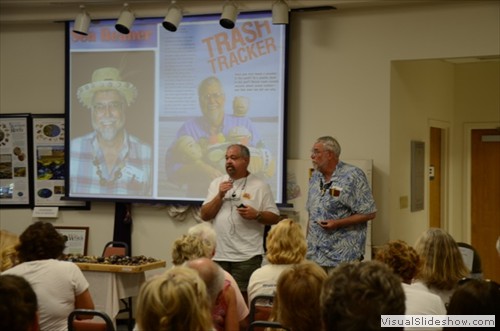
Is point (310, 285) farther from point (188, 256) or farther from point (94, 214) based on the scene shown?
point (94, 214)

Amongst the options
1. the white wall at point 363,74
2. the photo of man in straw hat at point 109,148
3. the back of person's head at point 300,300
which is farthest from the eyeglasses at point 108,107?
the back of person's head at point 300,300

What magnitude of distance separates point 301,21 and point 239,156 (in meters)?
1.69

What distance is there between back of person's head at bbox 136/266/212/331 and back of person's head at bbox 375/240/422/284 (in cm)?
129

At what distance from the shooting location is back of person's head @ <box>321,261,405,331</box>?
6.40 feet

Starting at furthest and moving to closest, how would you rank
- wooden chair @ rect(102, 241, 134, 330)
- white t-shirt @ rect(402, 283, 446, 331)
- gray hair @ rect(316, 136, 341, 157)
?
wooden chair @ rect(102, 241, 134, 330) → gray hair @ rect(316, 136, 341, 157) → white t-shirt @ rect(402, 283, 446, 331)

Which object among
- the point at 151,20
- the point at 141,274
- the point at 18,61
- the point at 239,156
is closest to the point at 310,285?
the point at 239,156

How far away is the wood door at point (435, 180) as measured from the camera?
287 inches

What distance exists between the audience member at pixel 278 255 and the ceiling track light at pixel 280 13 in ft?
7.73

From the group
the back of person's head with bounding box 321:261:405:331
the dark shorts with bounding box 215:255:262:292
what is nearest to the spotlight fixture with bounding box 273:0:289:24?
the dark shorts with bounding box 215:255:262:292

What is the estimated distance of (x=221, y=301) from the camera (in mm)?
3443

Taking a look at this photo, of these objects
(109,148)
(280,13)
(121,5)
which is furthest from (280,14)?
(109,148)

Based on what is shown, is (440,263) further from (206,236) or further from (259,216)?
(259,216)

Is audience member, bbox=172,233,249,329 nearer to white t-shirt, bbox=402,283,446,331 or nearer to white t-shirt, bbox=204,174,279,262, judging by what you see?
white t-shirt, bbox=402,283,446,331

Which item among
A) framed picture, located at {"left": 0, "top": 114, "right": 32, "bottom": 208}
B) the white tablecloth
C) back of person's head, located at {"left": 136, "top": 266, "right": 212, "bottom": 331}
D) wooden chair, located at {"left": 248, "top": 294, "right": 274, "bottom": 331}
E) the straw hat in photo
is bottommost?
the white tablecloth
